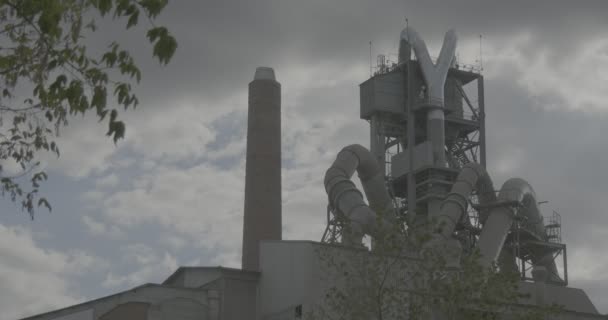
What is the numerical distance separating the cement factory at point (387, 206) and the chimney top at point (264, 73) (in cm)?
9

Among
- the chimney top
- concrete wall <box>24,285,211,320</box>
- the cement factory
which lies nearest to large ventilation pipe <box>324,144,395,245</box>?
the cement factory

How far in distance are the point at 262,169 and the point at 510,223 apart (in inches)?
515

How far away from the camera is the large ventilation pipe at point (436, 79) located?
51250 mm

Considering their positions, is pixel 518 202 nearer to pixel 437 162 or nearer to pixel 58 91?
pixel 437 162

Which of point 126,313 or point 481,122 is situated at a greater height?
point 481,122

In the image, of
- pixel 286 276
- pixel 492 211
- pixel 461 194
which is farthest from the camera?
pixel 492 211

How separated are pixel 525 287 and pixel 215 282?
1503 cm

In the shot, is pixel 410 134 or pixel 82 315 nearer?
pixel 82 315

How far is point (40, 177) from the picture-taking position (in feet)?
38.9

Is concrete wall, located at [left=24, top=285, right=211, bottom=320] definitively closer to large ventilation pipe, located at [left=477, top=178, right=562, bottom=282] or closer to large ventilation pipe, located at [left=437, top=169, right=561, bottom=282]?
large ventilation pipe, located at [left=437, top=169, right=561, bottom=282]

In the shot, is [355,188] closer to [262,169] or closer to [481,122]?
[262,169]

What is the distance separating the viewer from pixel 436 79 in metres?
52.6

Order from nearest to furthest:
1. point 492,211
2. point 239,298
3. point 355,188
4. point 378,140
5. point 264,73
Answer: point 239,298
point 355,188
point 492,211
point 264,73
point 378,140

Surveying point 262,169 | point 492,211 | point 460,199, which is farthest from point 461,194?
point 262,169
